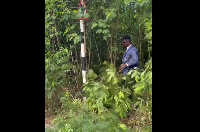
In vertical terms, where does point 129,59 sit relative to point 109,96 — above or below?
above

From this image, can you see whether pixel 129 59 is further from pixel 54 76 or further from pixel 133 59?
pixel 54 76

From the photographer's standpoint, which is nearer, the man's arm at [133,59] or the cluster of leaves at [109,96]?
the cluster of leaves at [109,96]

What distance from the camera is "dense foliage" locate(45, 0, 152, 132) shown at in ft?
14.5

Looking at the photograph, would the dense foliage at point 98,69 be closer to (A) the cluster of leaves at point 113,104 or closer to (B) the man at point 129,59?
(A) the cluster of leaves at point 113,104

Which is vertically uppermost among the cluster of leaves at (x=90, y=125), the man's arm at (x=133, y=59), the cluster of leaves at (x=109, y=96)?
the man's arm at (x=133, y=59)

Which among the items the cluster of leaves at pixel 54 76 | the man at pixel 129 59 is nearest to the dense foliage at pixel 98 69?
the cluster of leaves at pixel 54 76

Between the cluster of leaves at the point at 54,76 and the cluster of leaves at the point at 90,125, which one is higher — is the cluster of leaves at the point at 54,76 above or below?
above

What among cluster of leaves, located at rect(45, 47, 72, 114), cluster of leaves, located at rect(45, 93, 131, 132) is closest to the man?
cluster of leaves, located at rect(45, 47, 72, 114)

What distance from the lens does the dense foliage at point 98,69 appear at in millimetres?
4426

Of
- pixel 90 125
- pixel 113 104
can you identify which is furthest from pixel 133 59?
pixel 90 125

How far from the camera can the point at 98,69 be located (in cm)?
643

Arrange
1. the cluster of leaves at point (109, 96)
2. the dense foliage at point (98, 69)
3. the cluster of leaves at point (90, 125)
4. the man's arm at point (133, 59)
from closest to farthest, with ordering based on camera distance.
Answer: the cluster of leaves at point (90, 125) < the dense foliage at point (98, 69) < the cluster of leaves at point (109, 96) < the man's arm at point (133, 59)
